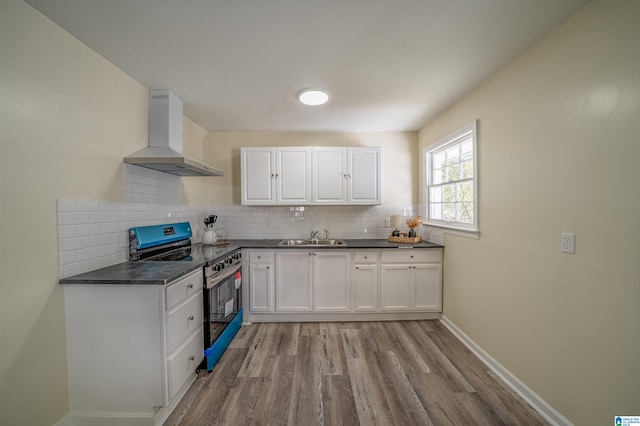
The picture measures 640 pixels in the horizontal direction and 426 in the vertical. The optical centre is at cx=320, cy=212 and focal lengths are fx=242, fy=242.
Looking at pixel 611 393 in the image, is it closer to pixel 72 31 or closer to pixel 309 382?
pixel 309 382

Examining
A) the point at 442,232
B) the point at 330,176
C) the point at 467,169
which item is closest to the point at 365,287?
the point at 442,232

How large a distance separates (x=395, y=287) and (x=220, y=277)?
2007mm

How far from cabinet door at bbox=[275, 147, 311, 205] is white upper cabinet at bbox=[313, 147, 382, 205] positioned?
11cm

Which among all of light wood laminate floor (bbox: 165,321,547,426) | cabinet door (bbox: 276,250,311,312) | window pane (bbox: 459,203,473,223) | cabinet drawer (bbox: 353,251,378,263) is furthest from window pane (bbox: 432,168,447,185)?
cabinet door (bbox: 276,250,311,312)

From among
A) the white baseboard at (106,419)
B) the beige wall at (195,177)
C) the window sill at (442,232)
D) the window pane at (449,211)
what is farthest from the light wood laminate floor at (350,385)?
the beige wall at (195,177)

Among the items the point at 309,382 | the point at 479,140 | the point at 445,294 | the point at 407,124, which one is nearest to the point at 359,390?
the point at 309,382

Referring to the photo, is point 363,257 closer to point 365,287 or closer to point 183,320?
point 365,287

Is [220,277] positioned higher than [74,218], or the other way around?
[74,218]

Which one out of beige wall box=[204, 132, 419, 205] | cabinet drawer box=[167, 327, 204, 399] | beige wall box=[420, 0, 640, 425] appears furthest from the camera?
beige wall box=[204, 132, 419, 205]

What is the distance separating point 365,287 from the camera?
2.96 meters

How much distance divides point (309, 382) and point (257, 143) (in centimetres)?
298

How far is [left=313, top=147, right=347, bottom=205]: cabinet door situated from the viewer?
3250mm

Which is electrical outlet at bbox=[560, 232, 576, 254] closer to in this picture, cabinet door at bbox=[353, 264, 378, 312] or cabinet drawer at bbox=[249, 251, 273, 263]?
cabinet door at bbox=[353, 264, 378, 312]

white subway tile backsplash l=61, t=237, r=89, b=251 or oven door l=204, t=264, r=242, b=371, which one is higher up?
white subway tile backsplash l=61, t=237, r=89, b=251
